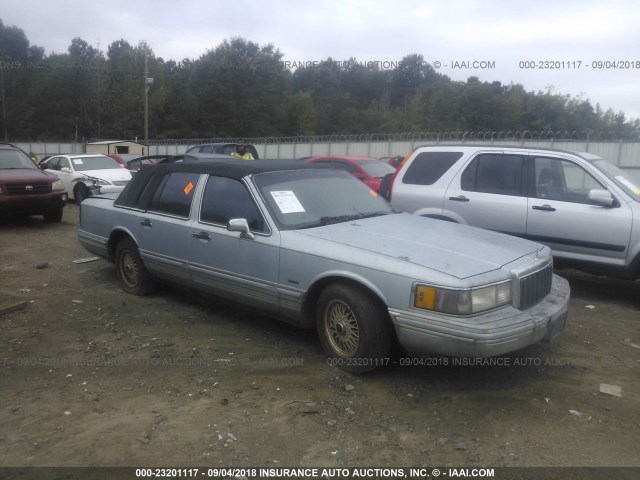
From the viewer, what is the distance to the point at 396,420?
3.59m

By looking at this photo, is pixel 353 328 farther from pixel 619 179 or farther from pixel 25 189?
pixel 25 189

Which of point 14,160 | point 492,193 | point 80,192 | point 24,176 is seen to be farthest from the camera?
point 80,192

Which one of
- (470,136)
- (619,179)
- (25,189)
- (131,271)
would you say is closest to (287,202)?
(131,271)

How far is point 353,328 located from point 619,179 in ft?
13.2

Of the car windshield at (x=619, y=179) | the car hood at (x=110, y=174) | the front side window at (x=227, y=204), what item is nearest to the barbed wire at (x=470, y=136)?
the car windshield at (x=619, y=179)

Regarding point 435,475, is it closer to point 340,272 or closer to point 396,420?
point 396,420

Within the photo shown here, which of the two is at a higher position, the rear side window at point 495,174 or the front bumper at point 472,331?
the rear side window at point 495,174

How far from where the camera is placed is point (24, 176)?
11055 millimetres

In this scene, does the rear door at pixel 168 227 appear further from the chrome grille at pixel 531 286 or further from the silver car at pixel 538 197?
the chrome grille at pixel 531 286

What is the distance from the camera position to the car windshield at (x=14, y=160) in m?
11.5

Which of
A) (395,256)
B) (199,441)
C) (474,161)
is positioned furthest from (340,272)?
(474,161)

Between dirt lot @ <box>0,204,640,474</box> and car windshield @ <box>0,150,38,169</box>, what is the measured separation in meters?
6.71

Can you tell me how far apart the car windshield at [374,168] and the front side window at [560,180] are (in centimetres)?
608

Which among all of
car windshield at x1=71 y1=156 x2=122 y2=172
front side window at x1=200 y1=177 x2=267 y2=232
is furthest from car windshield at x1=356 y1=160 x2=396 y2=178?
front side window at x1=200 y1=177 x2=267 y2=232
